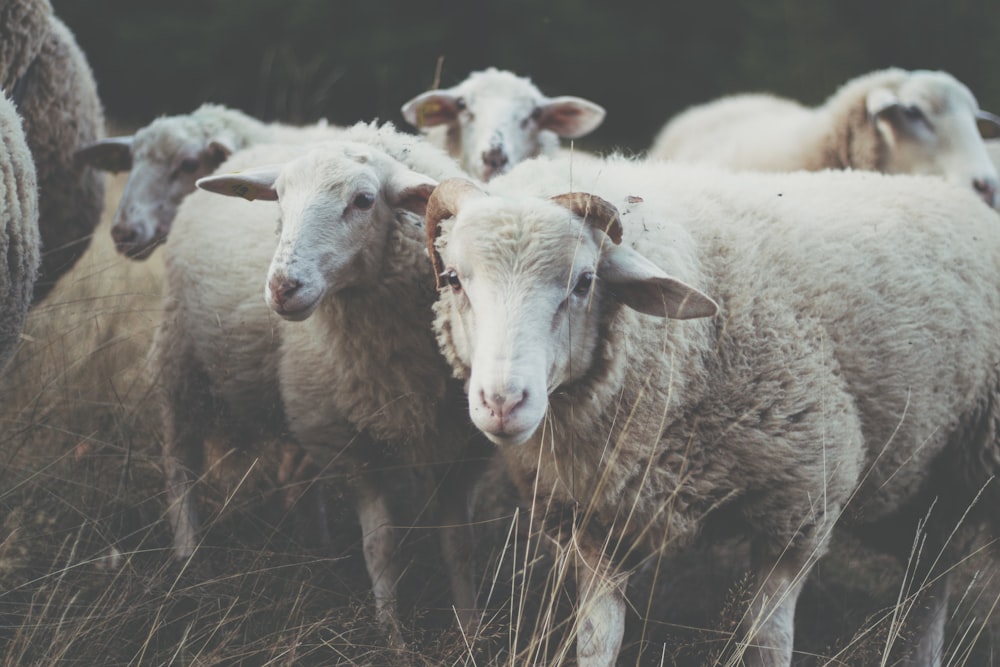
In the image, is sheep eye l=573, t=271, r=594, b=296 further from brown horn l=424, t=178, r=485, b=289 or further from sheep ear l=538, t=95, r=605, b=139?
sheep ear l=538, t=95, r=605, b=139

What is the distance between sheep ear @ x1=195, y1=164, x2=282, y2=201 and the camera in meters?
3.19

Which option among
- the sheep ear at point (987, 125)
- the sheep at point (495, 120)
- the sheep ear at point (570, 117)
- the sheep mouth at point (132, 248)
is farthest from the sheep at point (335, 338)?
the sheep ear at point (987, 125)

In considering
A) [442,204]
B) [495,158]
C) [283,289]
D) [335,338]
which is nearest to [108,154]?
[495,158]

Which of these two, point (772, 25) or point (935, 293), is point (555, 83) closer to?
point (772, 25)

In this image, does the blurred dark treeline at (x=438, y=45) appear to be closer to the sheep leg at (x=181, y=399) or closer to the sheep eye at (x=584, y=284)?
the sheep leg at (x=181, y=399)

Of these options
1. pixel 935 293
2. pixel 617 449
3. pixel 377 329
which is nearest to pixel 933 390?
pixel 935 293

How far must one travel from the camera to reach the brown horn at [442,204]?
2.62 meters

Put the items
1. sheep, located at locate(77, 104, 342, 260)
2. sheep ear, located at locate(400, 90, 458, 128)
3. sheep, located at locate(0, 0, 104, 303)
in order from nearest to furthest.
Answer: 1. sheep, located at locate(0, 0, 104, 303)
2. sheep, located at locate(77, 104, 342, 260)
3. sheep ear, located at locate(400, 90, 458, 128)

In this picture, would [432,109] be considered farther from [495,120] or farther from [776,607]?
[776,607]

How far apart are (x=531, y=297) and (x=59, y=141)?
2725mm

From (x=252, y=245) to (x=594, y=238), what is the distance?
5.06 feet

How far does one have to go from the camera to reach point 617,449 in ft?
8.34

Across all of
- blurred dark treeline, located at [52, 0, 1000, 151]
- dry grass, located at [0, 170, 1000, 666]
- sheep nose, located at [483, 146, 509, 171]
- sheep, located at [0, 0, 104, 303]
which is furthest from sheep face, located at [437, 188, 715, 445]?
blurred dark treeline, located at [52, 0, 1000, 151]

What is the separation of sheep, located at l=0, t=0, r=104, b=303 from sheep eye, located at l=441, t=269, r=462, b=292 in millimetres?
1953
